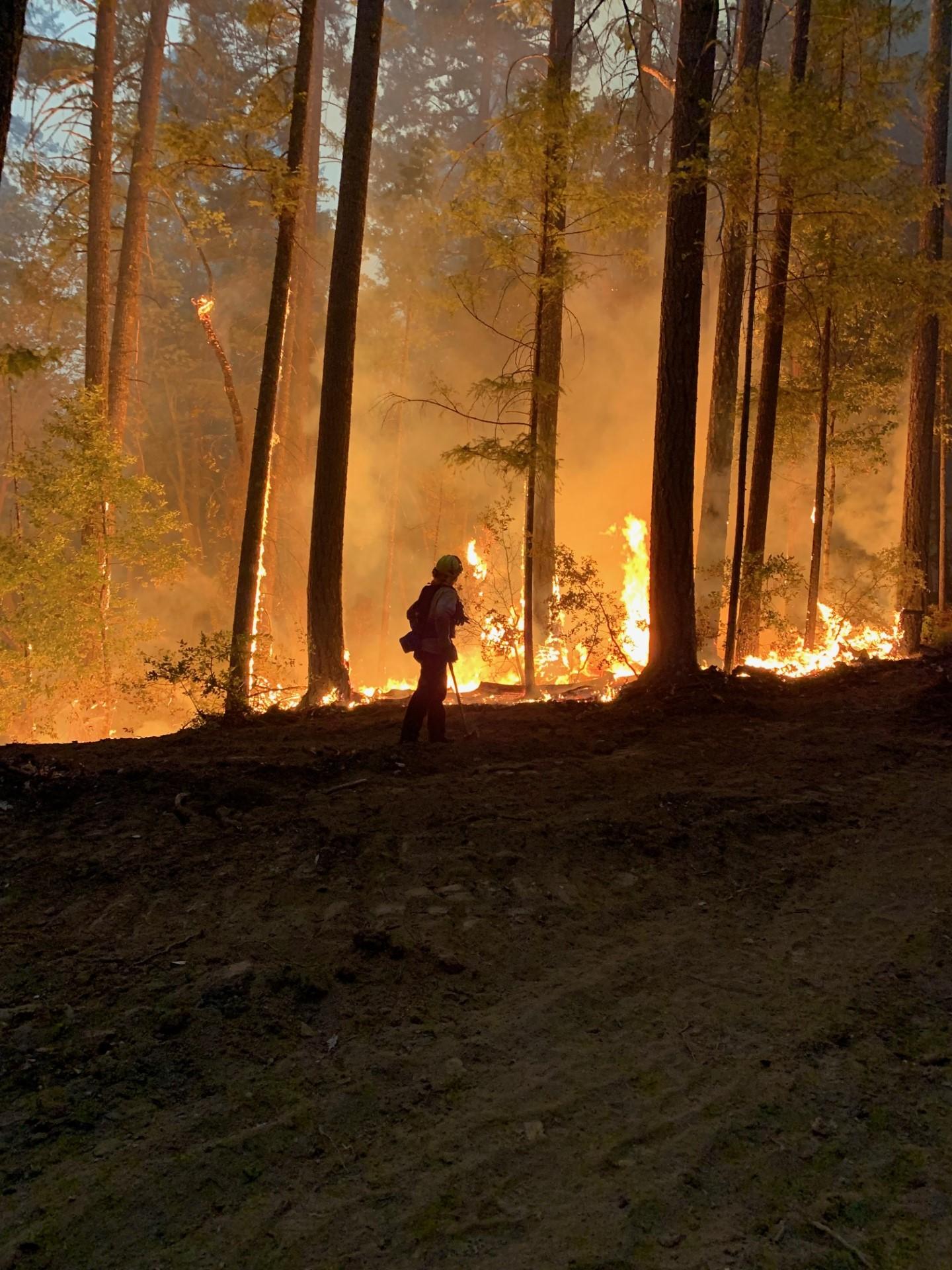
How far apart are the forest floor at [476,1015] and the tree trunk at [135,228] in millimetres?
13835

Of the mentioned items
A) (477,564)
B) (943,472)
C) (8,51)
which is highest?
(943,472)

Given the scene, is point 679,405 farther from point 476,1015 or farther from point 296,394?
point 296,394

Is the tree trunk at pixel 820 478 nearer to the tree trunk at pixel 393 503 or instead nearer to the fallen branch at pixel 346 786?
the fallen branch at pixel 346 786

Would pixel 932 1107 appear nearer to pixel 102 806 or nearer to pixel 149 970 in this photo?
pixel 149 970

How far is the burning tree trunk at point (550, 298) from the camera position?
10844 millimetres

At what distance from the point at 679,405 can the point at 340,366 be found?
481 centimetres

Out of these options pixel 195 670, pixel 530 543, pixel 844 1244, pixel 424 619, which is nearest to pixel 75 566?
pixel 195 670

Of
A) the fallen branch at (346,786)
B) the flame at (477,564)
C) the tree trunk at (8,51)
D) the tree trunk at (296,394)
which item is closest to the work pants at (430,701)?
the fallen branch at (346,786)

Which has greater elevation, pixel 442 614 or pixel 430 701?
pixel 442 614

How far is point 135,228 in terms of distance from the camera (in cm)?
1903

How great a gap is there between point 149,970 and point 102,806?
2192 mm

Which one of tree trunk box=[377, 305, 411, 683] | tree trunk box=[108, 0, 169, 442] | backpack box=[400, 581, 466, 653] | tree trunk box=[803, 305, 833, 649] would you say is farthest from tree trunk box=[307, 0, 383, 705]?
tree trunk box=[377, 305, 411, 683]

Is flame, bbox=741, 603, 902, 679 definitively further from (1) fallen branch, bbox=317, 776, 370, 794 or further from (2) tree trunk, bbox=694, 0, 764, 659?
(1) fallen branch, bbox=317, 776, 370, 794

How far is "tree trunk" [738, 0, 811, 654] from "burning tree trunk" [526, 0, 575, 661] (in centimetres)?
280
